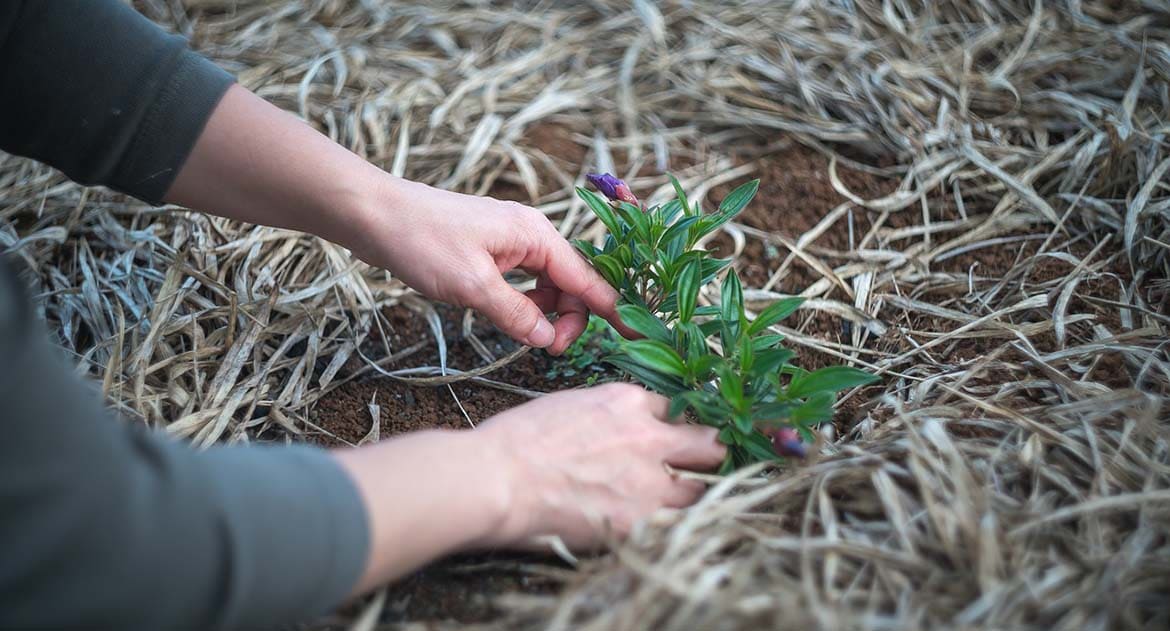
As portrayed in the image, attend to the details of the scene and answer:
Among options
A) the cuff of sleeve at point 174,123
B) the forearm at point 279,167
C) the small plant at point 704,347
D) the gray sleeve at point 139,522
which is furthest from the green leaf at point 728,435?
the cuff of sleeve at point 174,123

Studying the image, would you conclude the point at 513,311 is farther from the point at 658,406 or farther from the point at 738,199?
the point at 738,199

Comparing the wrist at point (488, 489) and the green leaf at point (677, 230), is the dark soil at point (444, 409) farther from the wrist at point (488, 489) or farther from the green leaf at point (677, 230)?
the green leaf at point (677, 230)

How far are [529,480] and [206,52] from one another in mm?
2083

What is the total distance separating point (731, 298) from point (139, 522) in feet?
3.19

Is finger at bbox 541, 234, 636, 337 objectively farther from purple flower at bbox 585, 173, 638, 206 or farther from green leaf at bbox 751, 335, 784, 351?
green leaf at bbox 751, 335, 784, 351

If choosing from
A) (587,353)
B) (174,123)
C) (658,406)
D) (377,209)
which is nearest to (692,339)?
(658,406)

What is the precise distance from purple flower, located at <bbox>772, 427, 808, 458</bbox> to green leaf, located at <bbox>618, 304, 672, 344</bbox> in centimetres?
26

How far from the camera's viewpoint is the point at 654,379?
5.08 feet

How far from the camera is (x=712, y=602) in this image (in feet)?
3.66

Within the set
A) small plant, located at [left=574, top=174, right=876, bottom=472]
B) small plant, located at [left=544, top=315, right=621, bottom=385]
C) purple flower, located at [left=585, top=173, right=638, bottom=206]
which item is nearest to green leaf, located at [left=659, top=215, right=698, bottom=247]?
small plant, located at [left=574, top=174, right=876, bottom=472]

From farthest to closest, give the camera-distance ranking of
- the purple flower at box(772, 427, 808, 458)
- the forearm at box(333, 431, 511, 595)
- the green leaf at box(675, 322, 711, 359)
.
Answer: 1. the green leaf at box(675, 322, 711, 359)
2. the purple flower at box(772, 427, 808, 458)
3. the forearm at box(333, 431, 511, 595)

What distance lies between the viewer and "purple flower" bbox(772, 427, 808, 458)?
1320mm

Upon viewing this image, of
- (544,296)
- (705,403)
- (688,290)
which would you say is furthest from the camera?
(544,296)

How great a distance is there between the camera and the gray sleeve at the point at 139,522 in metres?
0.86
